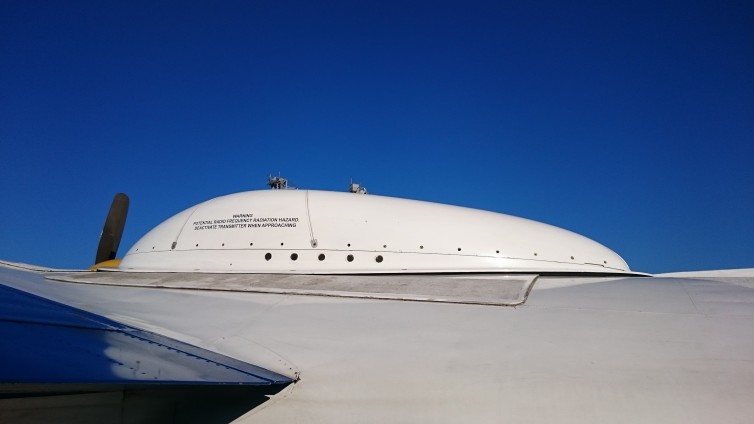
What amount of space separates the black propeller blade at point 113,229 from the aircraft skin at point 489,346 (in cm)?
1045

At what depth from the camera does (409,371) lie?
4.52 metres

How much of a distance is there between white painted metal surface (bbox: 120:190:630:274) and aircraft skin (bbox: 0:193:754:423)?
2.15 meters

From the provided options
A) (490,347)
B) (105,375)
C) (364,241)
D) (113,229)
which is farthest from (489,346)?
(113,229)

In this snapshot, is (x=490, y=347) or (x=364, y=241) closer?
(x=490, y=347)

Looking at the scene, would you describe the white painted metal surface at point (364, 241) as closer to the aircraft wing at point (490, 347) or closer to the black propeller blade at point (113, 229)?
the aircraft wing at point (490, 347)

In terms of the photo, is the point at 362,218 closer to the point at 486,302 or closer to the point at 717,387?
the point at 486,302

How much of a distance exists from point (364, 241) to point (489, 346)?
5898 millimetres

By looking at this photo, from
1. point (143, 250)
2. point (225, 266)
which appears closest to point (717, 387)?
point (225, 266)

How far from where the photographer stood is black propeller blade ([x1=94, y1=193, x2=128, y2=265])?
58.2 ft

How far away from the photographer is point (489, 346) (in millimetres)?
4906

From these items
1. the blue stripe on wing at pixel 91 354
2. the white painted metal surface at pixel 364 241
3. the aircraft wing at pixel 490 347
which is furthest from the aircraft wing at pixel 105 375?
the white painted metal surface at pixel 364 241

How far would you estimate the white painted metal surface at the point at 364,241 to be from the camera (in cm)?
1029

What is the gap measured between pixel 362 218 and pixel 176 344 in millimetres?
6138

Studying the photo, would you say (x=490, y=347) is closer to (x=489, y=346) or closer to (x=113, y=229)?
(x=489, y=346)
